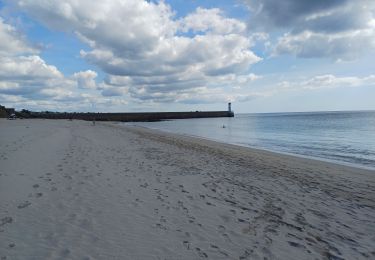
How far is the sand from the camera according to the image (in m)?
4.83

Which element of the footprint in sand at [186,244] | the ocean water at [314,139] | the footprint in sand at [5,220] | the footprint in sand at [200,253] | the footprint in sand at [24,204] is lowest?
the ocean water at [314,139]

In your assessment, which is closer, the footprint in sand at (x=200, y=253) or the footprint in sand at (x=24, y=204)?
the footprint in sand at (x=200, y=253)

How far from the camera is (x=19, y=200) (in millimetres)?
6770

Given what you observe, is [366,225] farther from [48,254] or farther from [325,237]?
[48,254]

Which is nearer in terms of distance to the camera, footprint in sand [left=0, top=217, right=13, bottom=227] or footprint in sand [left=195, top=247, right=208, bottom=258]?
footprint in sand [left=195, top=247, right=208, bottom=258]

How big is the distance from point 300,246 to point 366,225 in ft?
7.43

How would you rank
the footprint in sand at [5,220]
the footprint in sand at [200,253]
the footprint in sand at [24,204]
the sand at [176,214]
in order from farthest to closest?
the footprint in sand at [24,204], the footprint in sand at [5,220], the sand at [176,214], the footprint in sand at [200,253]

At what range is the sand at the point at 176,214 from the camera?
483 cm

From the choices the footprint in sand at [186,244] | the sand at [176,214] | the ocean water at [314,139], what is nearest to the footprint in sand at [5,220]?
the sand at [176,214]

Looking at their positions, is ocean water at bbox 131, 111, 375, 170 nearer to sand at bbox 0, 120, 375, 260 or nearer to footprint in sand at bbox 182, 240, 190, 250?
sand at bbox 0, 120, 375, 260

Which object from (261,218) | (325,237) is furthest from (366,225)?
(261,218)

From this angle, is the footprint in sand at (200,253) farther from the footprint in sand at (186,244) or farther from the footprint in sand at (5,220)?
the footprint in sand at (5,220)

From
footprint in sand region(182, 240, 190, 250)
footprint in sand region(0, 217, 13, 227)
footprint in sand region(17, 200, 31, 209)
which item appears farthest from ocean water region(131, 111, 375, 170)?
footprint in sand region(0, 217, 13, 227)

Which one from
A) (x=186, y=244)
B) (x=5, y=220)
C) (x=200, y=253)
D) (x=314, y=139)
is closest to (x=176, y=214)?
(x=186, y=244)
